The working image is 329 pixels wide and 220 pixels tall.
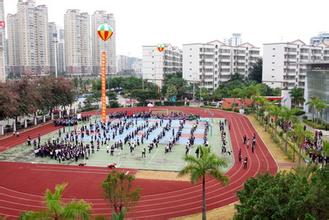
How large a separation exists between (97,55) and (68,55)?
1621cm

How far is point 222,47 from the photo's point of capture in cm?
9056

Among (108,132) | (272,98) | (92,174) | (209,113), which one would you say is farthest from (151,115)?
(92,174)

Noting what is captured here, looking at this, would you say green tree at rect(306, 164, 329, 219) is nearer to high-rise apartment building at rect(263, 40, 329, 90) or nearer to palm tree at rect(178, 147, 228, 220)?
palm tree at rect(178, 147, 228, 220)

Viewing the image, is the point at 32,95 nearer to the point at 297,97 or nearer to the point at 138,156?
the point at 138,156

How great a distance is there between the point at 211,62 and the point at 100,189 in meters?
67.9

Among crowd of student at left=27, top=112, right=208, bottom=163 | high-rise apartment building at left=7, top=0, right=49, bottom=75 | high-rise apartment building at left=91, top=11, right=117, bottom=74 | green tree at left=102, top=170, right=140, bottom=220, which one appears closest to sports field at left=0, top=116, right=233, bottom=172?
crowd of student at left=27, top=112, right=208, bottom=163

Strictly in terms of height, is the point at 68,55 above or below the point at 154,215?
above

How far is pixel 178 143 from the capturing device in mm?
37781

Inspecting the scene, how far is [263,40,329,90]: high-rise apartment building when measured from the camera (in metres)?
82.9

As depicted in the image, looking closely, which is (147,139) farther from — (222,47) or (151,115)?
(222,47)

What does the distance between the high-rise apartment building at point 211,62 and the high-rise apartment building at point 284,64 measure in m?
10.3

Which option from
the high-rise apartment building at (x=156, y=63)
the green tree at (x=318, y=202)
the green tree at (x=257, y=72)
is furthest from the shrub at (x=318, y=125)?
the high-rise apartment building at (x=156, y=63)

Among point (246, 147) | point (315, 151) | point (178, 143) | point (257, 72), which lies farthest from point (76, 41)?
point (315, 151)

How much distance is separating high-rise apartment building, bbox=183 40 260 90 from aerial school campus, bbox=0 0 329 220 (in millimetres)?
266
